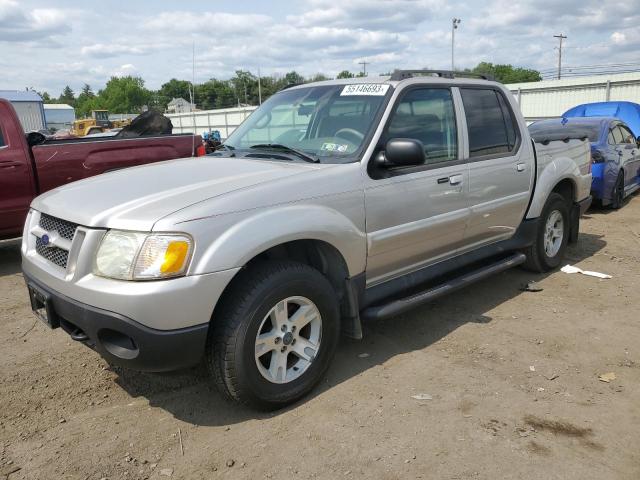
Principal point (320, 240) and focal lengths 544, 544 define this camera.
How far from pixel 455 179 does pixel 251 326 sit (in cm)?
207

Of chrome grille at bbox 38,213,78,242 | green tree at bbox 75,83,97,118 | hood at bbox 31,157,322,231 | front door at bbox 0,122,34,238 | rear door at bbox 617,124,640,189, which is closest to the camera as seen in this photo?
hood at bbox 31,157,322,231

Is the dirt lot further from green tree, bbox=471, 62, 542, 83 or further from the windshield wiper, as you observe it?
green tree, bbox=471, 62, 542, 83

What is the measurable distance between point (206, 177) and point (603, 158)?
7.88 metres

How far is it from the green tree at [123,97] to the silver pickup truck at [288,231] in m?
127

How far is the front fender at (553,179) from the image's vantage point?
5164mm

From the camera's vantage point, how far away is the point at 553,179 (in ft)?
17.5

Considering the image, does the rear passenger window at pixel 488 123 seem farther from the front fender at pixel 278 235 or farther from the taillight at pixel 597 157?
the taillight at pixel 597 157

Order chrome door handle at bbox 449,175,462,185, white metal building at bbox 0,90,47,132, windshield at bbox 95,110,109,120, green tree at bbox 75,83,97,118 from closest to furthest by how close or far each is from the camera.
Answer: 1. chrome door handle at bbox 449,175,462,185
2. white metal building at bbox 0,90,47,132
3. windshield at bbox 95,110,109,120
4. green tree at bbox 75,83,97,118

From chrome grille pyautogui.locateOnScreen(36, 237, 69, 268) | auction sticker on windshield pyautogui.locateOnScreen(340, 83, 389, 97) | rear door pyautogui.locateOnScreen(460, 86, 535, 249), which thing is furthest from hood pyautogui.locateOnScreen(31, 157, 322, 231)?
rear door pyautogui.locateOnScreen(460, 86, 535, 249)

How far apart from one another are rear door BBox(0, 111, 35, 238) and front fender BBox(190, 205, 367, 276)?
4.65 meters

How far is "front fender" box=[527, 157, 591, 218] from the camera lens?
16.9 ft

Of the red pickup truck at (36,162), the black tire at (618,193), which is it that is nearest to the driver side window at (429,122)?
the red pickup truck at (36,162)

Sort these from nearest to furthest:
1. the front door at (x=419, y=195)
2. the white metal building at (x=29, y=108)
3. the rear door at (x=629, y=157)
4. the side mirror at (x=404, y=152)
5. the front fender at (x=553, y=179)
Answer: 1. the side mirror at (x=404, y=152)
2. the front door at (x=419, y=195)
3. the front fender at (x=553, y=179)
4. the rear door at (x=629, y=157)
5. the white metal building at (x=29, y=108)

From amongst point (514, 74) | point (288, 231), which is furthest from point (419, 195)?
point (514, 74)
